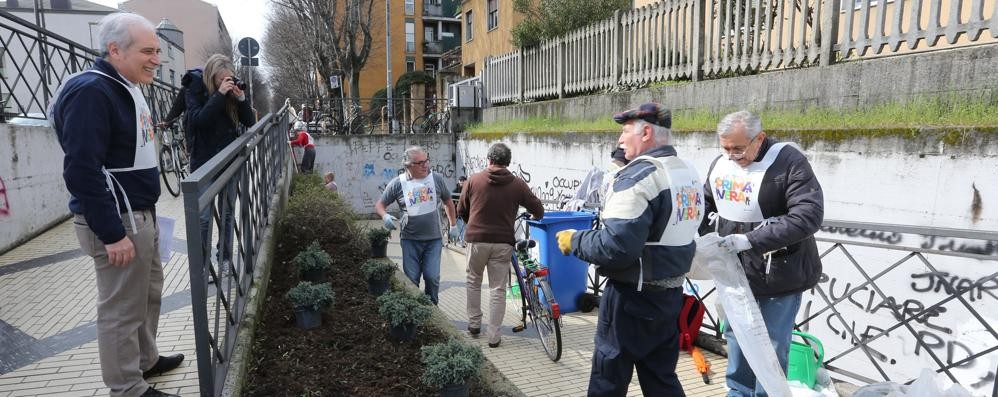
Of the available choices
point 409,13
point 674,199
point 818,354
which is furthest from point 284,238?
point 409,13

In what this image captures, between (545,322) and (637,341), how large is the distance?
234cm

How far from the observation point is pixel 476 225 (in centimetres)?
507

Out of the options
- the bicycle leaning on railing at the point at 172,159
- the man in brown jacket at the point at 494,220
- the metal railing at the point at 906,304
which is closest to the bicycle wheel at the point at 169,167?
the bicycle leaning on railing at the point at 172,159

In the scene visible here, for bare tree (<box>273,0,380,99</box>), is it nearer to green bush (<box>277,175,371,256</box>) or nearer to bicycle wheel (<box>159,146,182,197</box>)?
bicycle wheel (<box>159,146,182,197</box>)

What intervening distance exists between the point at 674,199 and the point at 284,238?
4.36 metres

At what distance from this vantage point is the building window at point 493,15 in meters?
24.7

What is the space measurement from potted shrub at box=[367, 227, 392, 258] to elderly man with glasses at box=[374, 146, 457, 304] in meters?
0.10

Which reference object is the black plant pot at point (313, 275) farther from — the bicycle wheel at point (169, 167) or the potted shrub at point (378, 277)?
the bicycle wheel at point (169, 167)

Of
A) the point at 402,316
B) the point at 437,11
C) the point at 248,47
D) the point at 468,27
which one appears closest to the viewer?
the point at 402,316

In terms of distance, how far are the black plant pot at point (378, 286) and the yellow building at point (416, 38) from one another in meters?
45.6

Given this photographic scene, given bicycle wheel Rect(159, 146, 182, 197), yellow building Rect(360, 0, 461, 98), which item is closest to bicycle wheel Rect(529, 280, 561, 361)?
bicycle wheel Rect(159, 146, 182, 197)

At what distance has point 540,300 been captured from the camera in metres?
5.12

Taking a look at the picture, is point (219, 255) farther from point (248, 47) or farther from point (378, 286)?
point (248, 47)

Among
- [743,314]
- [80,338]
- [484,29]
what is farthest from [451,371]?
[484,29]
